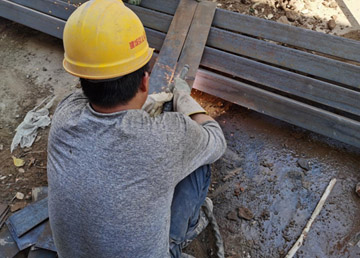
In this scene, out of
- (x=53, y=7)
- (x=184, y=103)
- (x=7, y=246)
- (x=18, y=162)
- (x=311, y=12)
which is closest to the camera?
(x=184, y=103)

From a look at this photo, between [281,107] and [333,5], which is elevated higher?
[333,5]

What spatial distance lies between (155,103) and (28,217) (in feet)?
4.54

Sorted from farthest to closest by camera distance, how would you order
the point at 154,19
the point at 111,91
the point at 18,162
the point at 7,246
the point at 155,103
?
the point at 154,19 < the point at 18,162 < the point at 7,246 < the point at 155,103 < the point at 111,91

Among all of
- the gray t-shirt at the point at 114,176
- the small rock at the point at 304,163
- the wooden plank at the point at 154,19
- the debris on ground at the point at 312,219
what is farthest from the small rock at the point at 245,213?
the wooden plank at the point at 154,19

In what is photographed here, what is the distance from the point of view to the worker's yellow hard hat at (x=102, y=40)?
1.36 metres

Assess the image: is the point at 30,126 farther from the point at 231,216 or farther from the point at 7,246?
the point at 231,216

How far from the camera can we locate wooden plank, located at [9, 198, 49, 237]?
7.86ft

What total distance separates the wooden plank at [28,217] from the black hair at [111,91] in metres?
1.51

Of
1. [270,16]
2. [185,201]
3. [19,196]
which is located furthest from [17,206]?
[270,16]

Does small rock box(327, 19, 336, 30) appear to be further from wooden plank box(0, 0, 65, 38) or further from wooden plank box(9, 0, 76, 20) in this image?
wooden plank box(0, 0, 65, 38)

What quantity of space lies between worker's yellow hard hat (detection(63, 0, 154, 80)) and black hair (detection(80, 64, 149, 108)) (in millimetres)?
28

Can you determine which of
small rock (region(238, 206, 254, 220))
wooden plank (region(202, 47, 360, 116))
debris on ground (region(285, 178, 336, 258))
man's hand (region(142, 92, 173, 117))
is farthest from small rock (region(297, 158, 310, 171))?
man's hand (region(142, 92, 173, 117))

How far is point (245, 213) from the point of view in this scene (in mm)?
2580

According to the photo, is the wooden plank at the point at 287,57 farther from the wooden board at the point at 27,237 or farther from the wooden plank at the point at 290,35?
the wooden board at the point at 27,237
